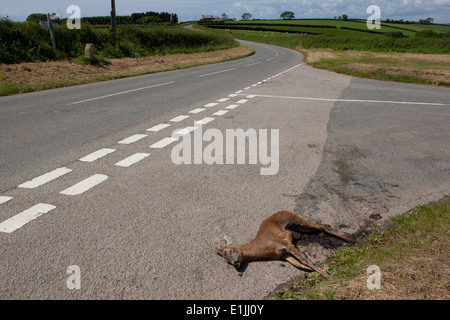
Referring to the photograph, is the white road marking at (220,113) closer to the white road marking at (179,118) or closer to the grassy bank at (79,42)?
the white road marking at (179,118)

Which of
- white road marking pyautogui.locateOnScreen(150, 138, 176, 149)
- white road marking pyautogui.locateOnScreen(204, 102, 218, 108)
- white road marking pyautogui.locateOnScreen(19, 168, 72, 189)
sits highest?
white road marking pyautogui.locateOnScreen(204, 102, 218, 108)

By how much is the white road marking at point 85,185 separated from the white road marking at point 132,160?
1.76 feet

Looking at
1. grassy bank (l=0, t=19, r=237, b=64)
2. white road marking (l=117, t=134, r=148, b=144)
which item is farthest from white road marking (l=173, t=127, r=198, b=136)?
grassy bank (l=0, t=19, r=237, b=64)

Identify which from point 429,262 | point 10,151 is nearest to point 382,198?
point 429,262

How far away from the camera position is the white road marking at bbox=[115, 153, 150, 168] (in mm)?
5688

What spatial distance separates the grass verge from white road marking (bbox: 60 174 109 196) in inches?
125

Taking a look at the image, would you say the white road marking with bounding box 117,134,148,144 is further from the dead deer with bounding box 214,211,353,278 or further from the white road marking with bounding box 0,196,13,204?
the dead deer with bounding box 214,211,353,278

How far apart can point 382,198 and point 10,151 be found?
6606mm

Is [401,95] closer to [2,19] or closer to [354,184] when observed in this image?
[354,184]

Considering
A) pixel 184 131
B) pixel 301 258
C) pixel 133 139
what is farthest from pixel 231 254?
pixel 184 131

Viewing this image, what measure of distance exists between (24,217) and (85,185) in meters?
1.00

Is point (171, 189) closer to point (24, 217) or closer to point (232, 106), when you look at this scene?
point (24, 217)

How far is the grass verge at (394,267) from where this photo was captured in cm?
258
